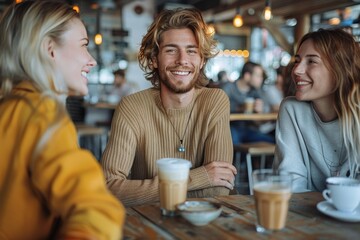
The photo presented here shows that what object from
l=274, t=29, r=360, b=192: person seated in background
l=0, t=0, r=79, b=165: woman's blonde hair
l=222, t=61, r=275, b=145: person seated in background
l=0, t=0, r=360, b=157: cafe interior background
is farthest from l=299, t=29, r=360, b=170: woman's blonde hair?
l=0, t=0, r=360, b=157: cafe interior background

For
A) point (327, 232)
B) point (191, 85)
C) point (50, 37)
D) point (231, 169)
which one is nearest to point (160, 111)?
point (191, 85)

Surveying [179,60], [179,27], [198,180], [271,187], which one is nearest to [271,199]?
[271,187]

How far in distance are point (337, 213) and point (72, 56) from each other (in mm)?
1006

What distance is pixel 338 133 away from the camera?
2002mm

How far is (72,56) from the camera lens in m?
1.39

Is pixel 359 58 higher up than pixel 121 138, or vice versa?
pixel 359 58

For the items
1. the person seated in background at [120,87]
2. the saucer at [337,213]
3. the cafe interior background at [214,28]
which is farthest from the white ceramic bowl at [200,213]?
the person seated in background at [120,87]

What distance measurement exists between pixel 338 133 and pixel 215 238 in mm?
1091

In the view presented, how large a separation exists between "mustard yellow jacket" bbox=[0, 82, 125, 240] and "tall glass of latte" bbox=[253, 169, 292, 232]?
0.41 m

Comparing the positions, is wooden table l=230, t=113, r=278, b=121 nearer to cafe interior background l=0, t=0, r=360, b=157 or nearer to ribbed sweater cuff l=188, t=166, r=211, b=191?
cafe interior background l=0, t=0, r=360, b=157

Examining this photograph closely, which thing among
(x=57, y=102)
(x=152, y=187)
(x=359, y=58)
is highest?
(x=359, y=58)

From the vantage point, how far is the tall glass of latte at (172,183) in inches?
52.6

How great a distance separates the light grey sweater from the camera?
198 centimetres

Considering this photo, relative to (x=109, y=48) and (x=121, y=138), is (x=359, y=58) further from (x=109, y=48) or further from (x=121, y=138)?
(x=109, y=48)
